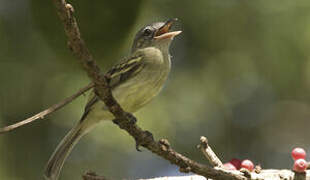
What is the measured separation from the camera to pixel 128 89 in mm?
4223

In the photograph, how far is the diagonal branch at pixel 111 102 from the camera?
2.42 metres

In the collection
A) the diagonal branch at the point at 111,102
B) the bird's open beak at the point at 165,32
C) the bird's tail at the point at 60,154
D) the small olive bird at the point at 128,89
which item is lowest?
the diagonal branch at the point at 111,102

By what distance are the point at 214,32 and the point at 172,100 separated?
0.82m

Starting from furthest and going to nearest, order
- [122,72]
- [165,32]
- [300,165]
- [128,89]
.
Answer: [165,32], [122,72], [128,89], [300,165]

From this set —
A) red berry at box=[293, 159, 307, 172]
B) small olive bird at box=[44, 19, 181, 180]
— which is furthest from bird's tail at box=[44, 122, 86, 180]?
red berry at box=[293, 159, 307, 172]

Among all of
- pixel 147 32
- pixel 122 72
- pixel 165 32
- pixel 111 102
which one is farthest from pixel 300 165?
pixel 147 32

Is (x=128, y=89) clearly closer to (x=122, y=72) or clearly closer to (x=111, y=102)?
(x=122, y=72)

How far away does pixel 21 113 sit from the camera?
16.7 feet

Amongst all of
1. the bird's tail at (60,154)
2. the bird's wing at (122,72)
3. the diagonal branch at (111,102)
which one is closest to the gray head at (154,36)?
the bird's wing at (122,72)

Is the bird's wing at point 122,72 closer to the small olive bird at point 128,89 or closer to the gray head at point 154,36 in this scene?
the small olive bird at point 128,89

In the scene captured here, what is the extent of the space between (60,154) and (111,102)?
152 centimetres

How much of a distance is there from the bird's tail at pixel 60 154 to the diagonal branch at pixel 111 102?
110cm

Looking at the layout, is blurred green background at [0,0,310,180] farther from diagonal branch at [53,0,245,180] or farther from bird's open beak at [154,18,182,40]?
diagonal branch at [53,0,245,180]

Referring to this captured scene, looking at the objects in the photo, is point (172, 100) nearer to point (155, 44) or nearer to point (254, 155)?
point (155, 44)
